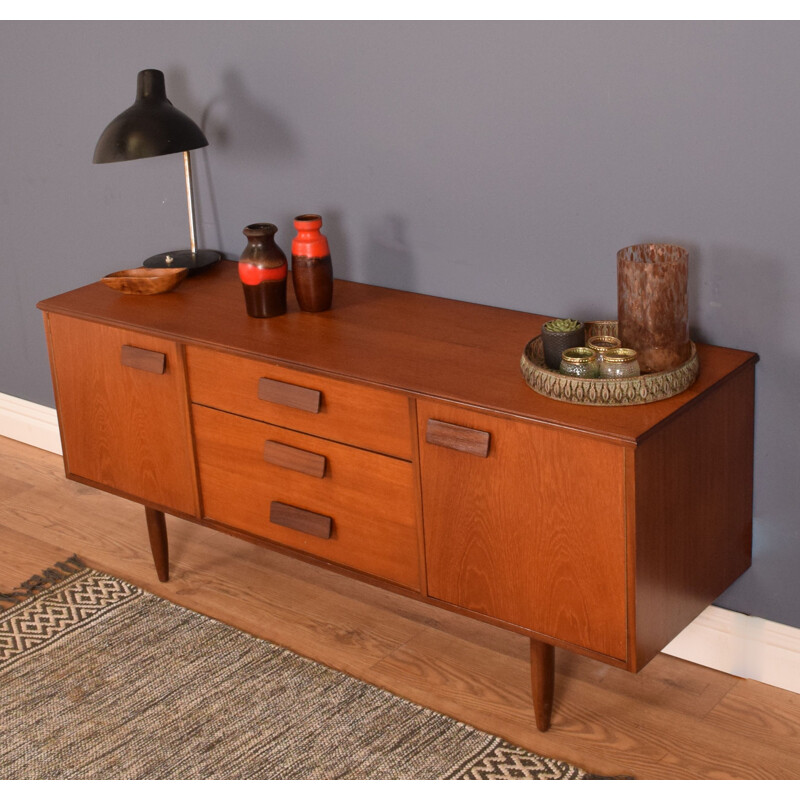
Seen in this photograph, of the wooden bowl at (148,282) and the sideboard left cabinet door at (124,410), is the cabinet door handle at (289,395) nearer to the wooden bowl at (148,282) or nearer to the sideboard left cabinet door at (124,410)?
the sideboard left cabinet door at (124,410)

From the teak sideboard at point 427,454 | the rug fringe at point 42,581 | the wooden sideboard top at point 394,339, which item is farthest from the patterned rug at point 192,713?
the wooden sideboard top at point 394,339

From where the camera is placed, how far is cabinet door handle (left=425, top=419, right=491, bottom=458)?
1956 mm

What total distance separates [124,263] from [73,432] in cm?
60

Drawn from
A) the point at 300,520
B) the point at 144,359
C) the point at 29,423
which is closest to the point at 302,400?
the point at 300,520

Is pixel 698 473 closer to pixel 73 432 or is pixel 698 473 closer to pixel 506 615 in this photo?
pixel 506 615

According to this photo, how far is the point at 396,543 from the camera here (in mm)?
2186

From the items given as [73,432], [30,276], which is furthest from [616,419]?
[30,276]

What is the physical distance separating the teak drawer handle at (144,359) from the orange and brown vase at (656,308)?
995mm

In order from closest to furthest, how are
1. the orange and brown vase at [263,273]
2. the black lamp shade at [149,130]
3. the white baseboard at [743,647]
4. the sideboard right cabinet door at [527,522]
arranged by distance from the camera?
the sideboard right cabinet door at [527,522]
the white baseboard at [743,647]
the orange and brown vase at [263,273]
the black lamp shade at [149,130]

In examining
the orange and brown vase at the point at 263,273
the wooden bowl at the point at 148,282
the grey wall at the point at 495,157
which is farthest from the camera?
the wooden bowl at the point at 148,282

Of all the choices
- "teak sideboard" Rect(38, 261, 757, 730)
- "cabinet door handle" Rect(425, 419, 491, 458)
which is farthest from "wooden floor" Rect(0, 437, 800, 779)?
"cabinet door handle" Rect(425, 419, 491, 458)

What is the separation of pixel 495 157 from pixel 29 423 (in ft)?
6.38

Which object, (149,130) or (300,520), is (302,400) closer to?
(300,520)

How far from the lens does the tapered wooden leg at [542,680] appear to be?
2113mm
